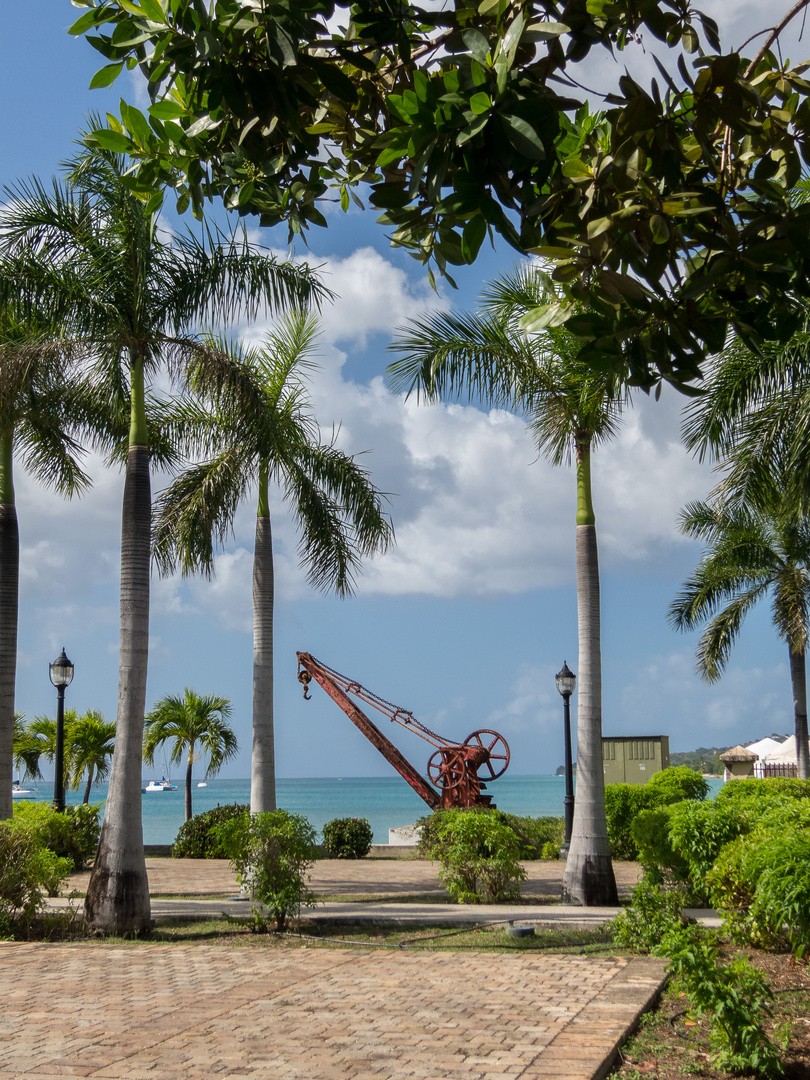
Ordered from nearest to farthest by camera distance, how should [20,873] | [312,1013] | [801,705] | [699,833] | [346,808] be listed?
[312,1013], [699,833], [20,873], [801,705], [346,808]

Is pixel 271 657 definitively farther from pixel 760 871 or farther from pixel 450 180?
pixel 450 180

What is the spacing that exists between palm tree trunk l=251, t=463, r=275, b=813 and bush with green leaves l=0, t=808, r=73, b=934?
4.18 meters

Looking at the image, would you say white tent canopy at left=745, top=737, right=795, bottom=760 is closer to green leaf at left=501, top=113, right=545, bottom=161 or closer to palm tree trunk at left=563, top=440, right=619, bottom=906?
palm tree trunk at left=563, top=440, right=619, bottom=906

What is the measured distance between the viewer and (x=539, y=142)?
94.1 inches

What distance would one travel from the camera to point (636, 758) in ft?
77.0

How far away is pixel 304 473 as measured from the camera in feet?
51.4

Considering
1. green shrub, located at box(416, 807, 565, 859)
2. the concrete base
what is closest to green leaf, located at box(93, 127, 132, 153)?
green shrub, located at box(416, 807, 565, 859)

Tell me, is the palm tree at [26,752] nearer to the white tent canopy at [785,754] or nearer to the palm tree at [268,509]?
the palm tree at [268,509]

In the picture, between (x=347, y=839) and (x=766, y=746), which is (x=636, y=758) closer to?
(x=347, y=839)

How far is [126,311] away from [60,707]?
8568mm

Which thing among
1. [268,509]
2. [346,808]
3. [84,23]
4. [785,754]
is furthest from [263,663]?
[346,808]

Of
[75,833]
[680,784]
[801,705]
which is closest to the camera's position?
[75,833]

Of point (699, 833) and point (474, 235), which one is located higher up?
point (474, 235)

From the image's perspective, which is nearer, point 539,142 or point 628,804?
point 539,142
